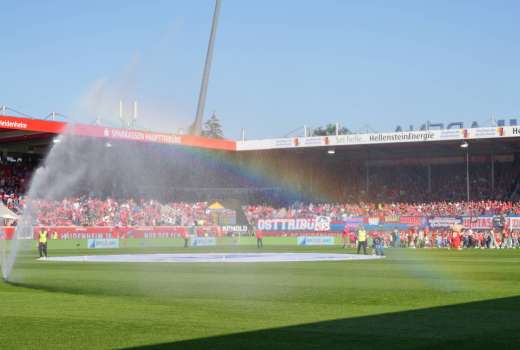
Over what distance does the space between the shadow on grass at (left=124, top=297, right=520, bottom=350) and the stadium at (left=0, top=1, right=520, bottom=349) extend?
0.05m

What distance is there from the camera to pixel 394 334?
1306cm

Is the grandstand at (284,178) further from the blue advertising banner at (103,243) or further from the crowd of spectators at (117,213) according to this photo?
the blue advertising banner at (103,243)

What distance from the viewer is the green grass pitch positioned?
41.0ft

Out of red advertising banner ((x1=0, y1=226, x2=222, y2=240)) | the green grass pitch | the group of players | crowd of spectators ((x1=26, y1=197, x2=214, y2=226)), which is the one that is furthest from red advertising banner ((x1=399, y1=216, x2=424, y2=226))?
the green grass pitch

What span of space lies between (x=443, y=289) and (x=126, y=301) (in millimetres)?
8854

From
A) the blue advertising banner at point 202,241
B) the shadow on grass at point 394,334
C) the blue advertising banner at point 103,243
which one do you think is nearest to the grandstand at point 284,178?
the blue advertising banner at point 202,241

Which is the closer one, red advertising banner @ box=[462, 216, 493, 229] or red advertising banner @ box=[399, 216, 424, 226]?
red advertising banner @ box=[462, 216, 493, 229]

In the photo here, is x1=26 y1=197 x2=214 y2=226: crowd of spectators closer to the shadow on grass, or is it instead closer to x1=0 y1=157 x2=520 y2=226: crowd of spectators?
x1=0 y1=157 x2=520 y2=226: crowd of spectators

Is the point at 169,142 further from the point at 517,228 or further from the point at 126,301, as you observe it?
the point at 126,301

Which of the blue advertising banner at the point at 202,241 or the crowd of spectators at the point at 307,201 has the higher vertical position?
the crowd of spectators at the point at 307,201

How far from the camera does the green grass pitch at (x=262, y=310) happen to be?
1248 centimetres

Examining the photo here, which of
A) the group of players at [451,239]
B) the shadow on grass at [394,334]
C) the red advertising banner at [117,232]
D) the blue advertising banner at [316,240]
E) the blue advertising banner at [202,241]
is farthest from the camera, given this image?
the blue advertising banner at [316,240]

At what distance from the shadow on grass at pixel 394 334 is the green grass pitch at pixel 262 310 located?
0.02 m

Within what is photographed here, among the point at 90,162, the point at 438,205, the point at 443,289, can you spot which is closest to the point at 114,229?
the point at 90,162
